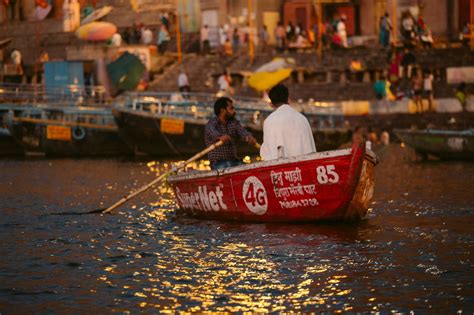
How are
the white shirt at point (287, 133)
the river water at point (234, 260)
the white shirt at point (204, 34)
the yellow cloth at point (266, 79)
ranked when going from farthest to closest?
the white shirt at point (204, 34) < the yellow cloth at point (266, 79) < the white shirt at point (287, 133) < the river water at point (234, 260)

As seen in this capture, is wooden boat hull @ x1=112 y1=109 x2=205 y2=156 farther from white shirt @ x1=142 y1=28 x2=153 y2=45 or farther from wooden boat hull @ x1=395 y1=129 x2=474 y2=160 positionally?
white shirt @ x1=142 y1=28 x2=153 y2=45

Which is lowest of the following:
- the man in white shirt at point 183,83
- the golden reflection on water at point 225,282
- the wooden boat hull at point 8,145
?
the wooden boat hull at point 8,145

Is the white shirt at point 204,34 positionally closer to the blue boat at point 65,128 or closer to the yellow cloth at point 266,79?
the yellow cloth at point 266,79

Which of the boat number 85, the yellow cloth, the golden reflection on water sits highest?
the boat number 85

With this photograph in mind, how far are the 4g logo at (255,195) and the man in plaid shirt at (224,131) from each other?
1350 mm

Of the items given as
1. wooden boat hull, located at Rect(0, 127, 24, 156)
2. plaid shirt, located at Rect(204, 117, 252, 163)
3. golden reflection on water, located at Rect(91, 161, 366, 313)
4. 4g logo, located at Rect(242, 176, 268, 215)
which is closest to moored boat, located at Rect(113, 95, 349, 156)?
wooden boat hull, located at Rect(0, 127, 24, 156)

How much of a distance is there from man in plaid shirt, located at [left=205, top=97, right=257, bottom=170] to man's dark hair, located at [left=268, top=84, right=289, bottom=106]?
197cm

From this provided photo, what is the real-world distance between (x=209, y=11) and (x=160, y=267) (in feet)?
133

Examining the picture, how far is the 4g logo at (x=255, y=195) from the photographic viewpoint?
56.7 ft

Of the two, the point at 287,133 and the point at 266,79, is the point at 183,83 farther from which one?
the point at 287,133

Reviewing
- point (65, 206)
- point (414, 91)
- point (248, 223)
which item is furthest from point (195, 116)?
point (248, 223)

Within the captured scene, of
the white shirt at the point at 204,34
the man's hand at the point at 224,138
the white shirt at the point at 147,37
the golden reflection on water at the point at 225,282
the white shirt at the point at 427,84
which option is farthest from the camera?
the white shirt at the point at 147,37

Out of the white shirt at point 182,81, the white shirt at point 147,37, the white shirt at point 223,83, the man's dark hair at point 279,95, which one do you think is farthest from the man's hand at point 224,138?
the white shirt at point 147,37

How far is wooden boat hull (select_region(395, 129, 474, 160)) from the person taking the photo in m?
30.3
